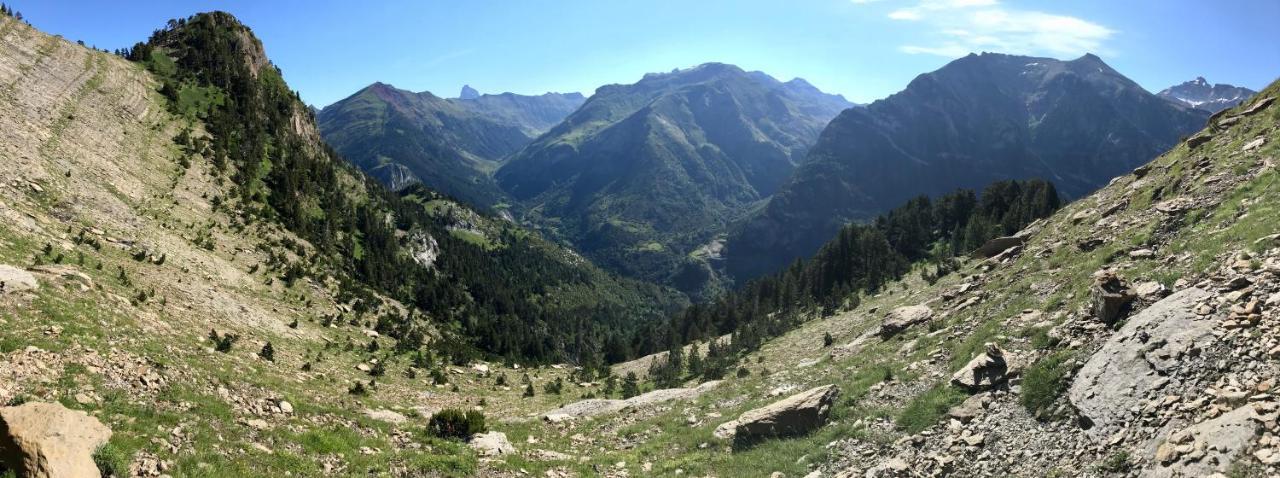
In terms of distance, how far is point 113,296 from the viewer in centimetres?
2255

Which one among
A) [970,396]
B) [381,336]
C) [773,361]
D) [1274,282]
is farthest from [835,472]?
[381,336]

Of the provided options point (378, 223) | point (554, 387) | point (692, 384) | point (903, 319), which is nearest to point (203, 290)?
point (554, 387)

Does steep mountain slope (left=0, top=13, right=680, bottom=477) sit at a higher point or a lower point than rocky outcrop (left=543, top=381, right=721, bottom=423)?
higher

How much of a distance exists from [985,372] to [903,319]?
15.8 m

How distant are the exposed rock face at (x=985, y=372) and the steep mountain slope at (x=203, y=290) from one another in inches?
715

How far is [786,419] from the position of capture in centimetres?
2181

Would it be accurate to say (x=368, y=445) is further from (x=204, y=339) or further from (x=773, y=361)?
(x=773, y=361)

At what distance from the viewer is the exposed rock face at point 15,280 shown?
18.1m

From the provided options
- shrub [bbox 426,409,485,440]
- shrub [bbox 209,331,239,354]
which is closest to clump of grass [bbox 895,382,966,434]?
shrub [bbox 426,409,485,440]

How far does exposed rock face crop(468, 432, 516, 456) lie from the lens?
21578mm

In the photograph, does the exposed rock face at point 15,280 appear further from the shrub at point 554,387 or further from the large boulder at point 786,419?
the shrub at point 554,387

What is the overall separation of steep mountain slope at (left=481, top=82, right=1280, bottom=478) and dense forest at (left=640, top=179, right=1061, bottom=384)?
1671 cm

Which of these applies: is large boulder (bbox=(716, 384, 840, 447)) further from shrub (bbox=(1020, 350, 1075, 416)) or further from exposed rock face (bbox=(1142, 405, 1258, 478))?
exposed rock face (bbox=(1142, 405, 1258, 478))

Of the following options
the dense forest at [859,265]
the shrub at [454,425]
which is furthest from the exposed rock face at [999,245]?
the shrub at [454,425]
